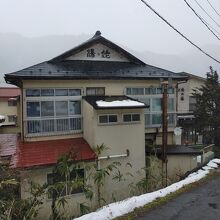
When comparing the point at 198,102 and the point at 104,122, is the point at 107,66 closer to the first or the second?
the point at 104,122

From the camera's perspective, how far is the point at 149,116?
2048cm

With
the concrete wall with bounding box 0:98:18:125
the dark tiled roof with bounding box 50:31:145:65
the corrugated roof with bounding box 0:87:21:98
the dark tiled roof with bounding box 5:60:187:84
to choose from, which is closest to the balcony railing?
the dark tiled roof with bounding box 5:60:187:84

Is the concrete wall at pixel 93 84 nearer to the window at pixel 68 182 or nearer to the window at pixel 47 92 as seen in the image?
the window at pixel 47 92

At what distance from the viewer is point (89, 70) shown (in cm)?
1920

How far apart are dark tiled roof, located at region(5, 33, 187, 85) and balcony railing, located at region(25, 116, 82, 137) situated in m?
2.30

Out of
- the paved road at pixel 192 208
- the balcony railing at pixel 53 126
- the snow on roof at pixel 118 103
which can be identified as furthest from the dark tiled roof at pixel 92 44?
the paved road at pixel 192 208

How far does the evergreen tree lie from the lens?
23.2 meters

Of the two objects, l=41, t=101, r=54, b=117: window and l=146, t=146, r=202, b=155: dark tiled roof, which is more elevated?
l=41, t=101, r=54, b=117: window

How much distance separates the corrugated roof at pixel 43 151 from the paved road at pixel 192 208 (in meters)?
5.37

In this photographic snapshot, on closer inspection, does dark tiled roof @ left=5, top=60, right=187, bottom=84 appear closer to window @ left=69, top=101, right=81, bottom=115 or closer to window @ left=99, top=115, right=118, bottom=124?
window @ left=69, top=101, right=81, bottom=115

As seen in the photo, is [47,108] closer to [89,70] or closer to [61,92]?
[61,92]

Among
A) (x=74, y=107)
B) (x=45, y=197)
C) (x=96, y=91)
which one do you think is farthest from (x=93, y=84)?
(x=45, y=197)

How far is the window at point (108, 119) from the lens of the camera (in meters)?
16.7

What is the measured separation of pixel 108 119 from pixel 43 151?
11.9ft
